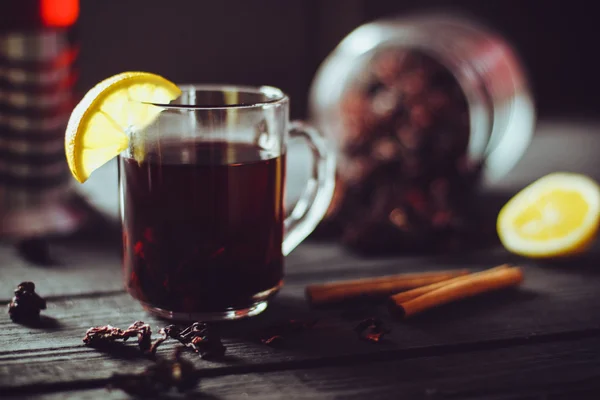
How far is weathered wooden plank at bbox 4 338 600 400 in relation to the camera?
39.4 inches

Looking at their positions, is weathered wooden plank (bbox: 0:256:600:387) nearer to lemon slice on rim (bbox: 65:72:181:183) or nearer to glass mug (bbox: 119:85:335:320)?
glass mug (bbox: 119:85:335:320)

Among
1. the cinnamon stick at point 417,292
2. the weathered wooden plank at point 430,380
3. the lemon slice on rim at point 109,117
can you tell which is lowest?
the weathered wooden plank at point 430,380

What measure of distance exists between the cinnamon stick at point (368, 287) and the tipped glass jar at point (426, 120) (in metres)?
0.48

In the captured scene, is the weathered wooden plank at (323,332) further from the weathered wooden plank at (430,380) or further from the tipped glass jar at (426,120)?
the tipped glass jar at (426,120)

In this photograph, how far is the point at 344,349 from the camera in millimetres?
1145

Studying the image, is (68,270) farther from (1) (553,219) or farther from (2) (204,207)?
(1) (553,219)

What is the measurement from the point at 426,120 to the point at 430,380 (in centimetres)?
135

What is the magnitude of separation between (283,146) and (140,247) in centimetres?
31

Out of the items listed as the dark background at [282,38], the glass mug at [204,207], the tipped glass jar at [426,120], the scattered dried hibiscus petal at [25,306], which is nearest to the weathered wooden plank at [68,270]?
the scattered dried hibiscus petal at [25,306]

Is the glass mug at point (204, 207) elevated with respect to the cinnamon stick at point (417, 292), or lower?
elevated

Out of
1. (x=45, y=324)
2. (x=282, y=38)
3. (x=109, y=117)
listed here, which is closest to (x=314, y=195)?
(x=109, y=117)

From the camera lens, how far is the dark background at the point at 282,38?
3156mm

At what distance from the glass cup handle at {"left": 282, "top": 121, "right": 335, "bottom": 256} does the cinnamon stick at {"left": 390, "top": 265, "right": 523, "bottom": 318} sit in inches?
8.9

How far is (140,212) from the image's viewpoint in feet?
3.90
